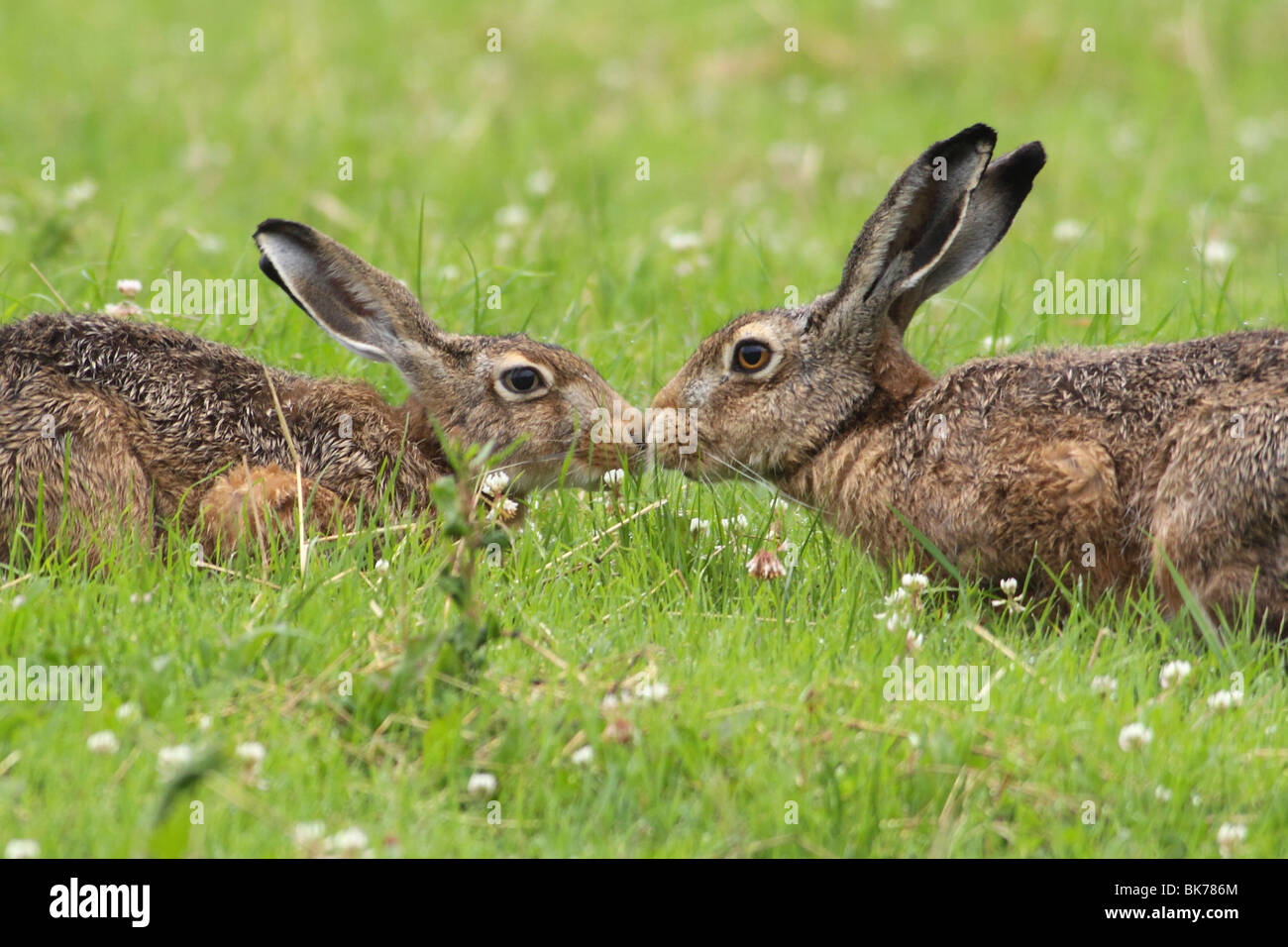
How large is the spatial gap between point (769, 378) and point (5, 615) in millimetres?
3427

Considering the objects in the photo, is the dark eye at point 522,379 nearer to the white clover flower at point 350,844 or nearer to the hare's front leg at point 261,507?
the hare's front leg at point 261,507

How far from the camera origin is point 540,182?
12.1 metres

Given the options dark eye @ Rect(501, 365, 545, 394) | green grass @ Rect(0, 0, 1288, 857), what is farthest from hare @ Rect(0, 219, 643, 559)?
green grass @ Rect(0, 0, 1288, 857)

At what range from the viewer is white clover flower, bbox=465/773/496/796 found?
4762mm

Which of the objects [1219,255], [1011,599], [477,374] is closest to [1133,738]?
[1011,599]

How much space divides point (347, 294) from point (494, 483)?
1.39 metres

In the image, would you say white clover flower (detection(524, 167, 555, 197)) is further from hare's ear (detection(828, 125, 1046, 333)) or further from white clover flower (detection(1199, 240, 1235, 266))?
hare's ear (detection(828, 125, 1046, 333))

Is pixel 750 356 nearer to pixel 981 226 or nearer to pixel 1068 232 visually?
pixel 981 226

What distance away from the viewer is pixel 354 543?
6480 millimetres

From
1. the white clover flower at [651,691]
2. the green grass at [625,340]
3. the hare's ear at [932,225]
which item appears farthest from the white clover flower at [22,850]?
the hare's ear at [932,225]

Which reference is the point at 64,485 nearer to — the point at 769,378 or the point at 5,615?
the point at 5,615

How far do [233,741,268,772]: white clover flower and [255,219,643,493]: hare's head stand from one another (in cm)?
301

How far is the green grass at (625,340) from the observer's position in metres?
4.74
